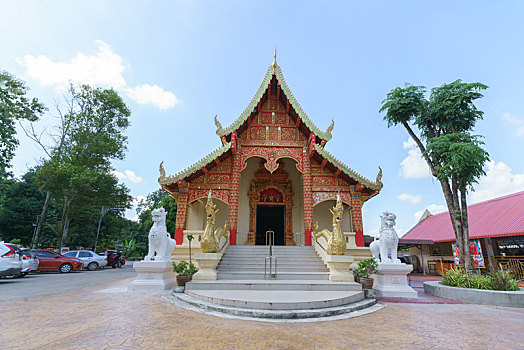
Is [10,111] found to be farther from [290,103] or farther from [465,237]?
[465,237]

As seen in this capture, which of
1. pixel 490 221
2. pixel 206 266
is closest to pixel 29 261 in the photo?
pixel 206 266

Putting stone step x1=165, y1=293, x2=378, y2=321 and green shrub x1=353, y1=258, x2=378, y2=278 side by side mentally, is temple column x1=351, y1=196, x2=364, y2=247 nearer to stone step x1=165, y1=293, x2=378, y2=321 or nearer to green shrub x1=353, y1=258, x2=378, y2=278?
green shrub x1=353, y1=258, x2=378, y2=278

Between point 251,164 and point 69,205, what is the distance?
42.7ft

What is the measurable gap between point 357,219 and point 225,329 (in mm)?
8797

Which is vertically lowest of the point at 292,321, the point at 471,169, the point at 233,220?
the point at 292,321

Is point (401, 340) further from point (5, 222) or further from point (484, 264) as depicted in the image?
point (5, 222)

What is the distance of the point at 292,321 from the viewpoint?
13.2ft

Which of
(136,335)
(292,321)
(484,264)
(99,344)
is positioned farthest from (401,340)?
(484,264)

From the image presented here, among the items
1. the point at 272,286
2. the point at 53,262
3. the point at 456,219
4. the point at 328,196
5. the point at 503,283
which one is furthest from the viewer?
the point at 53,262

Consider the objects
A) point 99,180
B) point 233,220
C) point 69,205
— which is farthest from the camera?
point 69,205

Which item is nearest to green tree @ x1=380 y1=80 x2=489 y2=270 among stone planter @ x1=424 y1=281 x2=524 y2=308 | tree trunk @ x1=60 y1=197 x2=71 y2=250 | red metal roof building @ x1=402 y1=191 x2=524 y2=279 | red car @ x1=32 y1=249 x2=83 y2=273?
stone planter @ x1=424 y1=281 x2=524 y2=308

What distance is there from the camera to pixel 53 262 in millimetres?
12633

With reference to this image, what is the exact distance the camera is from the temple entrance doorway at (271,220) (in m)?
13.4

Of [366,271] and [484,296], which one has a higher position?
[366,271]
